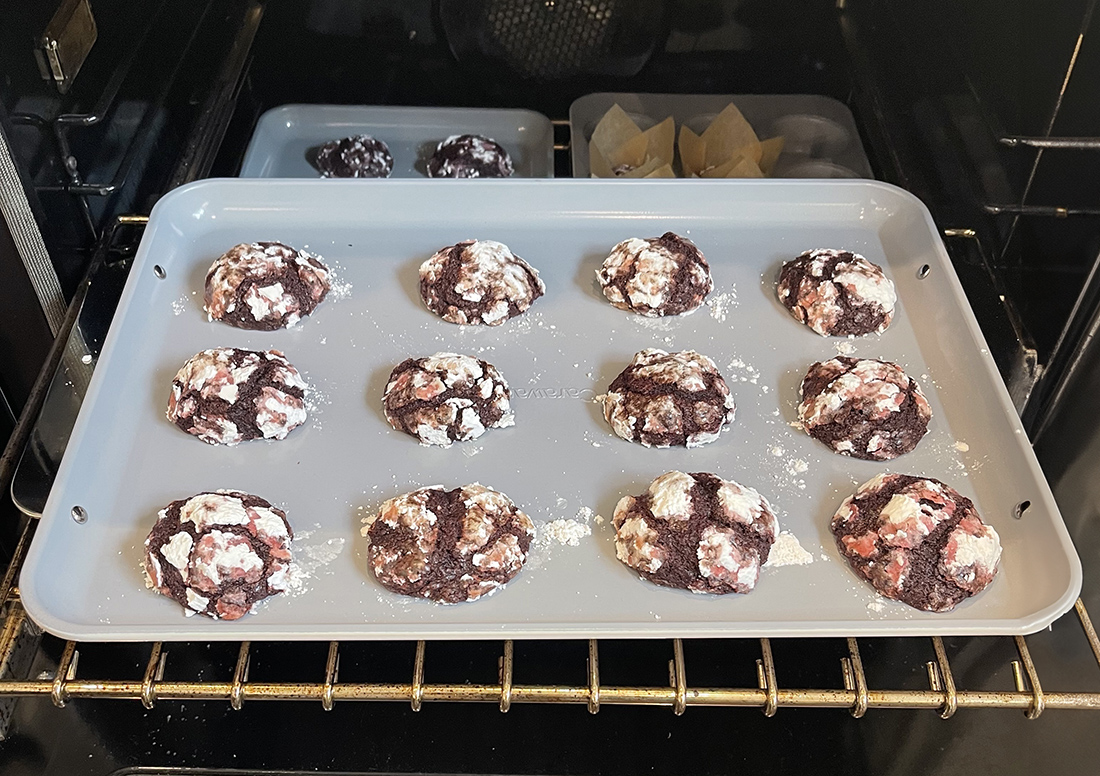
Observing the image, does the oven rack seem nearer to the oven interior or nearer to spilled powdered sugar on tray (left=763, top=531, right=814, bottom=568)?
the oven interior

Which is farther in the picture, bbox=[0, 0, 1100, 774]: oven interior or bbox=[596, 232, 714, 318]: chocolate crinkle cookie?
bbox=[596, 232, 714, 318]: chocolate crinkle cookie

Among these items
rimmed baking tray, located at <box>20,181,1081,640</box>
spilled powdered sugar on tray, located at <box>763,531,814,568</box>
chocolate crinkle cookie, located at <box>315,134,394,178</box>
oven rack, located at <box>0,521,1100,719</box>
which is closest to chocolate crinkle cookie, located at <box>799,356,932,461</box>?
rimmed baking tray, located at <box>20,181,1081,640</box>

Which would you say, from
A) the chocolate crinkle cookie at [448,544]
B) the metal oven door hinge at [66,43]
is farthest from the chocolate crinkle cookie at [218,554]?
the metal oven door hinge at [66,43]

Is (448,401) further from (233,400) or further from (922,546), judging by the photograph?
(922,546)

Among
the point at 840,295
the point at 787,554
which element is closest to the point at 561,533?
the point at 787,554

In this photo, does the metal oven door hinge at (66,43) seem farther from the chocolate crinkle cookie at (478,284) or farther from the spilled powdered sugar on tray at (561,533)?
the spilled powdered sugar on tray at (561,533)

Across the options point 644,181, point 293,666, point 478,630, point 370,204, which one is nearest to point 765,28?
point 644,181
